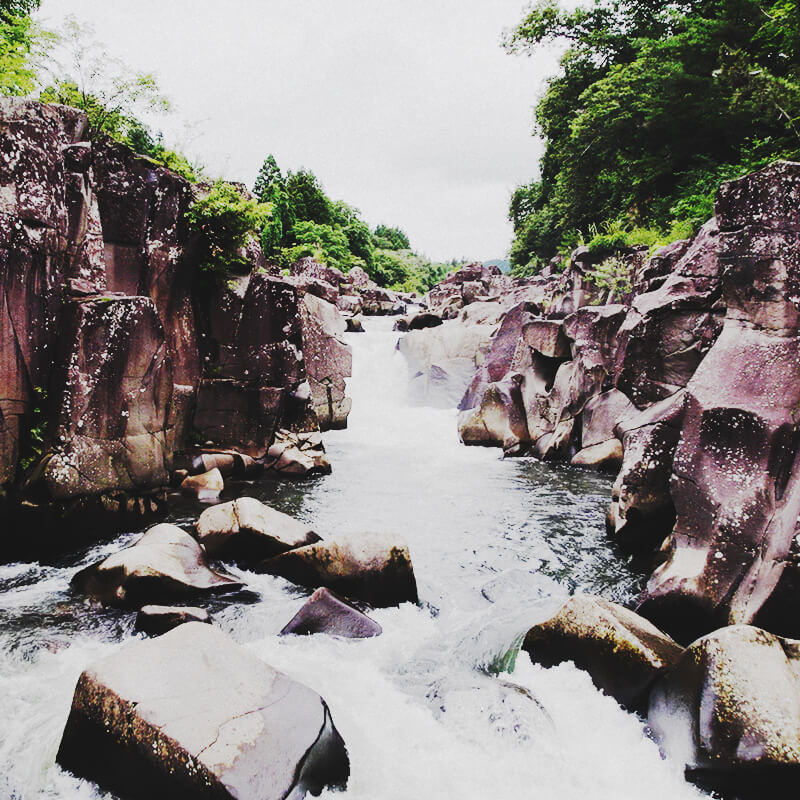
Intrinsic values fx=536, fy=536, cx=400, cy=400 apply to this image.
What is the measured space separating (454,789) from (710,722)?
194 centimetres

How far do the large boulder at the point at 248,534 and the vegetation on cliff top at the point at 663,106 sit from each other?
623 inches

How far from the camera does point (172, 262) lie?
436 inches

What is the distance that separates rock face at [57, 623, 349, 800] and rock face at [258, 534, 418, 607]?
7.55ft

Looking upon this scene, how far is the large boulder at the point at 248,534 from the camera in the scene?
23.9ft

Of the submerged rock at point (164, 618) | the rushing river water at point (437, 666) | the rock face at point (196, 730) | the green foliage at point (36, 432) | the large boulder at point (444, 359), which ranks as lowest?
the rushing river water at point (437, 666)

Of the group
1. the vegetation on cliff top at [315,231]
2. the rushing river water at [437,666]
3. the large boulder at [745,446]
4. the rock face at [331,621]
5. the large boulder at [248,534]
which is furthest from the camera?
the vegetation on cliff top at [315,231]

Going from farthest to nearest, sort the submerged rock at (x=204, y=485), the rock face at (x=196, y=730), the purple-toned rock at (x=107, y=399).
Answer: the submerged rock at (x=204, y=485)
the purple-toned rock at (x=107, y=399)
the rock face at (x=196, y=730)

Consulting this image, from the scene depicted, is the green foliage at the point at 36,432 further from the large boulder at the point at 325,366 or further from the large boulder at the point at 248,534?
the large boulder at the point at 325,366

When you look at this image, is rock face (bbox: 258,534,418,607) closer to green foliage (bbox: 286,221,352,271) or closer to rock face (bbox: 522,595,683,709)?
rock face (bbox: 522,595,683,709)

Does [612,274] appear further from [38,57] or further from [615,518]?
[38,57]

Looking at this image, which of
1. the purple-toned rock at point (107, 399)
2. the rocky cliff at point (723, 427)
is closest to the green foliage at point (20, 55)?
the purple-toned rock at point (107, 399)

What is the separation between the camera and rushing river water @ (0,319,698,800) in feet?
13.3

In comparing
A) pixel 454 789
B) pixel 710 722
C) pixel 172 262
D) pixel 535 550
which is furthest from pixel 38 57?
pixel 710 722

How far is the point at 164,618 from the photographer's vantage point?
5.60m
